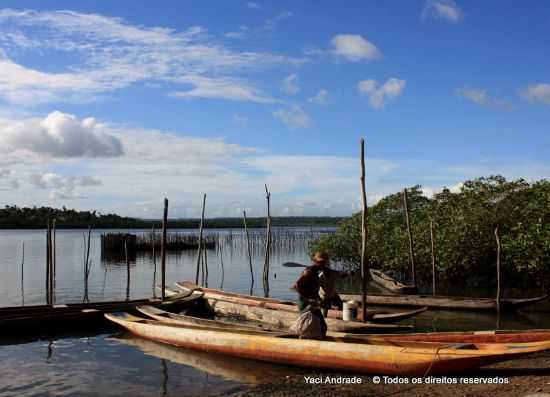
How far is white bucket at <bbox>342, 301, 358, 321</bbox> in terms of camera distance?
9844 millimetres

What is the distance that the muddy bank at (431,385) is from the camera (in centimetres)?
639

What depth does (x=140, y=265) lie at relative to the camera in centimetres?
2834

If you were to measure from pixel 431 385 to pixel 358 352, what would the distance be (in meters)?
1.01

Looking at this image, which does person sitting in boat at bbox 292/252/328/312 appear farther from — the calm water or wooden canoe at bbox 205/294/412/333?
wooden canoe at bbox 205/294/412/333

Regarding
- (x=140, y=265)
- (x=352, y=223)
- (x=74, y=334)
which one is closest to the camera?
(x=74, y=334)

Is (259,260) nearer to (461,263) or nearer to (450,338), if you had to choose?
(461,263)

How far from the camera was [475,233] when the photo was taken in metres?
17.4

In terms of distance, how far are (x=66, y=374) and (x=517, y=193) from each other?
14.3 meters

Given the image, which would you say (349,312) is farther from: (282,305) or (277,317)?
(282,305)

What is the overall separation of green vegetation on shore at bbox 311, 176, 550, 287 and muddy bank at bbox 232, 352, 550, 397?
7608 millimetres

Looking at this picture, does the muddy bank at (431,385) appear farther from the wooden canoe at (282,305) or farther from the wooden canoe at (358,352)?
the wooden canoe at (282,305)

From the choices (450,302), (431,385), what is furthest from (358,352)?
(450,302)

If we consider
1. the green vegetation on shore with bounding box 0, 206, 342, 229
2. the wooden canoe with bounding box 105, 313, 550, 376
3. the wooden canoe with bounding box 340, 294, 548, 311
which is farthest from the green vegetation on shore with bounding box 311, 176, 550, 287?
the green vegetation on shore with bounding box 0, 206, 342, 229

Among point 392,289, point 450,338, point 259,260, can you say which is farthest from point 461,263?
point 259,260
